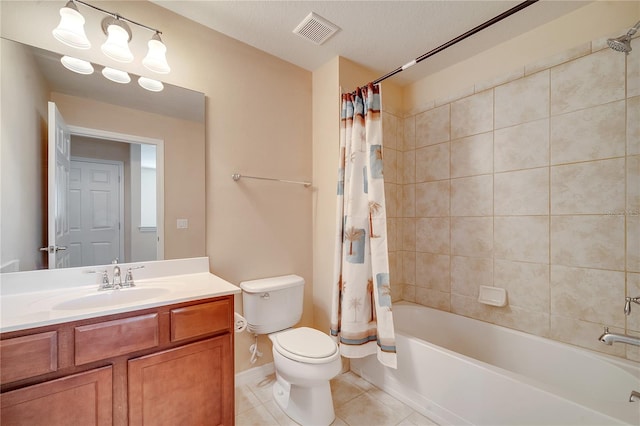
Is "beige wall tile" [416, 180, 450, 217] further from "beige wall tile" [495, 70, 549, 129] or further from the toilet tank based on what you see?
the toilet tank

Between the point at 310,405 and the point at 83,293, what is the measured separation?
131cm

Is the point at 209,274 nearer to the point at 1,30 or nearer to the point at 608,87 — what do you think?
the point at 1,30

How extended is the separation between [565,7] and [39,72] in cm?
Result: 285

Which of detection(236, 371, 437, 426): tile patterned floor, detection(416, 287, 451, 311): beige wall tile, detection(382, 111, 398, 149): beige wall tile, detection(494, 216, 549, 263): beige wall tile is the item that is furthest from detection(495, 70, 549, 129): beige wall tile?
detection(236, 371, 437, 426): tile patterned floor

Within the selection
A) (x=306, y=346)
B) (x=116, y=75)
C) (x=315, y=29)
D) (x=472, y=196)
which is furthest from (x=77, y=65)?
(x=472, y=196)

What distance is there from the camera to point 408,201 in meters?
2.50

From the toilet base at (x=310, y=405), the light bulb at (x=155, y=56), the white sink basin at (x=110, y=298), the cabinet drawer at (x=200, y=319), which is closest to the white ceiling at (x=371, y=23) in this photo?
the light bulb at (x=155, y=56)

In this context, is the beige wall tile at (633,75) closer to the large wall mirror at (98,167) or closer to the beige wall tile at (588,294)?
the beige wall tile at (588,294)

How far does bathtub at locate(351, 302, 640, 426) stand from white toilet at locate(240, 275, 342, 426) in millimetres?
512

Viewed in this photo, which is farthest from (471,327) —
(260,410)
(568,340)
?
(260,410)

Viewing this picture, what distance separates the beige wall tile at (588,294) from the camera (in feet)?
4.84

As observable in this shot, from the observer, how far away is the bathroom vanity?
37.2 inches

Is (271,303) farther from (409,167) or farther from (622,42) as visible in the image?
(622,42)

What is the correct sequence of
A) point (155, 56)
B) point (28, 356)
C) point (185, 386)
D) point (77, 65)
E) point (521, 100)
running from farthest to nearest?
point (521, 100)
point (155, 56)
point (77, 65)
point (185, 386)
point (28, 356)
